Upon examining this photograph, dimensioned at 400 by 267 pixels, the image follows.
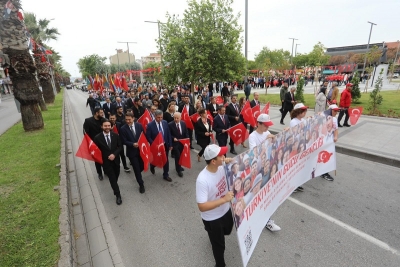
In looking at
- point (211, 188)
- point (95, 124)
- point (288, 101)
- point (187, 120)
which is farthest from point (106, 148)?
point (288, 101)

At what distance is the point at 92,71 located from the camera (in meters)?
58.8

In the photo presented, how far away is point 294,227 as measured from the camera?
3709 millimetres

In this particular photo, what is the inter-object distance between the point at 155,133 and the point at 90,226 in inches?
97.0

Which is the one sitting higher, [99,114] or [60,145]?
[99,114]

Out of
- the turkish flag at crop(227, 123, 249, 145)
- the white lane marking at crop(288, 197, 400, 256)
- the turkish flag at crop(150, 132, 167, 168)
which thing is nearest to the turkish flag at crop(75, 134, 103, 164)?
the turkish flag at crop(150, 132, 167, 168)

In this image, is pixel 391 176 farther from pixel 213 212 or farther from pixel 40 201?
pixel 40 201

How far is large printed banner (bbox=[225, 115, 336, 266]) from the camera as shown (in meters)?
2.48

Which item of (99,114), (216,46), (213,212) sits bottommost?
(213,212)

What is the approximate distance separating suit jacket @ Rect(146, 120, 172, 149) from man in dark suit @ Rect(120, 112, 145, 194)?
30 centimetres

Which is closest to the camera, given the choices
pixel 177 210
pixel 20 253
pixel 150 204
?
pixel 20 253

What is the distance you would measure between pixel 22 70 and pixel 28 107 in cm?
173

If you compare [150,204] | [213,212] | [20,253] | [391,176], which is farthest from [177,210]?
[391,176]

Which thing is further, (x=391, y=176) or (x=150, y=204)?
(x=391, y=176)

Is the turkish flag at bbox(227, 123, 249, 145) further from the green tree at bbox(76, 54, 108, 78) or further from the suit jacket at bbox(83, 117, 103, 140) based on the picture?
the green tree at bbox(76, 54, 108, 78)
